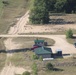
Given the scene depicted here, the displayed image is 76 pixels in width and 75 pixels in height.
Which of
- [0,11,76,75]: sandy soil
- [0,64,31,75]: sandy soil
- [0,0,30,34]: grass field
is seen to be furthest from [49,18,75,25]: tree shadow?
[0,64,31,75]: sandy soil

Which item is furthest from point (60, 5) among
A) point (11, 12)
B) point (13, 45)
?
point (13, 45)

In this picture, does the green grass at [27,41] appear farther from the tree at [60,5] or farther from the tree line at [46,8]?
the tree at [60,5]

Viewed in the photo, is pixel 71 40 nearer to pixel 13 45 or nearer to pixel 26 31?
pixel 13 45

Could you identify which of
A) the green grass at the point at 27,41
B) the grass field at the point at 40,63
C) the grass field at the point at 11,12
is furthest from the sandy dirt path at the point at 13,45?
the grass field at the point at 11,12

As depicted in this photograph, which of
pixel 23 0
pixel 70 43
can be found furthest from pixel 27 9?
pixel 70 43

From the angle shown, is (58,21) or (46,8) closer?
(58,21)

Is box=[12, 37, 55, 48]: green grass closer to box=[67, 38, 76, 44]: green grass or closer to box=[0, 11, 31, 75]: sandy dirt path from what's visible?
box=[0, 11, 31, 75]: sandy dirt path

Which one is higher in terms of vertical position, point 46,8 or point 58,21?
point 46,8

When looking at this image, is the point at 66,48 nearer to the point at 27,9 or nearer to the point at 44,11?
the point at 44,11
